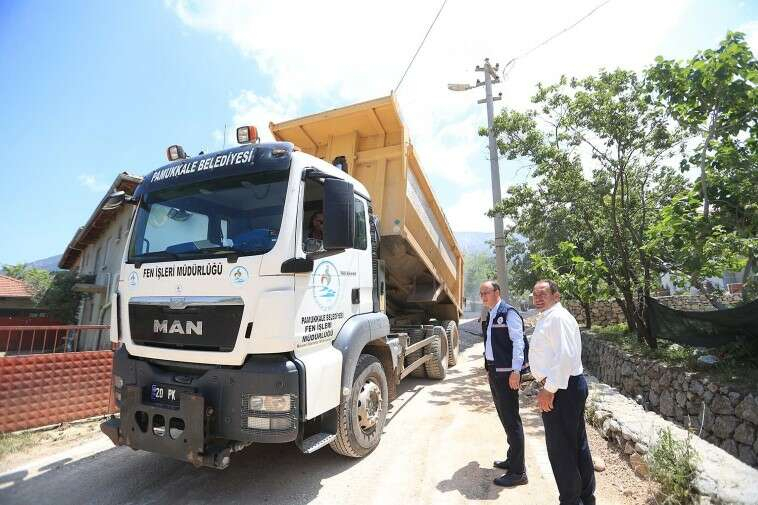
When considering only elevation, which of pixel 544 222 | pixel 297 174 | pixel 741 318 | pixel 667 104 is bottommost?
pixel 741 318

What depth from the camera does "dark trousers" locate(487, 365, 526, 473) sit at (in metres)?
3.22

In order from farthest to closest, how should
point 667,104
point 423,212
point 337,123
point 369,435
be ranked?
point 667,104, point 423,212, point 337,123, point 369,435

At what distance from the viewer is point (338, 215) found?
9.69ft

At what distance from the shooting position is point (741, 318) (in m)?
5.26

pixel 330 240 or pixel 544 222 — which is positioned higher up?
pixel 544 222

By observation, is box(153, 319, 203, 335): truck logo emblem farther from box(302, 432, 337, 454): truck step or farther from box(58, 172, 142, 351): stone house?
box(58, 172, 142, 351): stone house

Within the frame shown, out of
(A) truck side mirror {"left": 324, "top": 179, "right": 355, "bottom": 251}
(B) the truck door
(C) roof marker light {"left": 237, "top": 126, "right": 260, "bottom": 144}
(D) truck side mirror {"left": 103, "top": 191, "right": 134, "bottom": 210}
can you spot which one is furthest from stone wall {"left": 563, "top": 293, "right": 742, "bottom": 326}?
(D) truck side mirror {"left": 103, "top": 191, "right": 134, "bottom": 210}

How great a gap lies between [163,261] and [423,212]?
360 centimetres

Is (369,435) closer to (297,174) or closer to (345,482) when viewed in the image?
(345,482)

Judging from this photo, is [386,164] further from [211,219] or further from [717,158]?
[717,158]

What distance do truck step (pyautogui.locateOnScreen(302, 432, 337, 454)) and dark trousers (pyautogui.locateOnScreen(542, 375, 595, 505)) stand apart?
1.59 m

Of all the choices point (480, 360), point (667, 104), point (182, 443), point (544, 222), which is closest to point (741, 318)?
point (667, 104)

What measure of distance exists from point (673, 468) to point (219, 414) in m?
3.26

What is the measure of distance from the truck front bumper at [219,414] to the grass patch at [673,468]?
8.71ft
